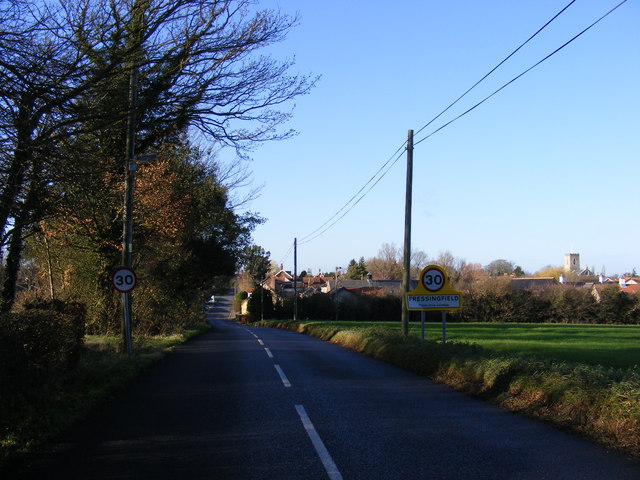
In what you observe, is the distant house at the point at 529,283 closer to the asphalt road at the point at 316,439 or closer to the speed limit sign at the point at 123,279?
the speed limit sign at the point at 123,279

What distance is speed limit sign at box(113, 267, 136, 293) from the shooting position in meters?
15.6

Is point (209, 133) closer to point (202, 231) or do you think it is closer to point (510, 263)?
point (202, 231)

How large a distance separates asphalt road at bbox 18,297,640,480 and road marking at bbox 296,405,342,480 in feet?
0.04

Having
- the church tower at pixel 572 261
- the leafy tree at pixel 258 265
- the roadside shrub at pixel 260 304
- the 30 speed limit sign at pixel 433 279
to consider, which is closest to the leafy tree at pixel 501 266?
the church tower at pixel 572 261

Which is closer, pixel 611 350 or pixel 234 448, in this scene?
pixel 234 448

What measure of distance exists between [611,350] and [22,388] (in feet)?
69.3

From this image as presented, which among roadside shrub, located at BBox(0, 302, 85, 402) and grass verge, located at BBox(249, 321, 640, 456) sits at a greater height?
roadside shrub, located at BBox(0, 302, 85, 402)

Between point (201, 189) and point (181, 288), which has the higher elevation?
point (201, 189)

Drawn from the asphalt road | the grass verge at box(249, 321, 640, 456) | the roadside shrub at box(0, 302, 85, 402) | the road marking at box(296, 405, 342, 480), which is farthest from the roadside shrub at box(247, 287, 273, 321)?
the road marking at box(296, 405, 342, 480)

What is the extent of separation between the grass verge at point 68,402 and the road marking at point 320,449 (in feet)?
10.5

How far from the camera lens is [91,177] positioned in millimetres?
8742

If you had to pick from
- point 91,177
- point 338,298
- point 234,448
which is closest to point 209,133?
point 91,177

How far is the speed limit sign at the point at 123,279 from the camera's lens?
1558 cm

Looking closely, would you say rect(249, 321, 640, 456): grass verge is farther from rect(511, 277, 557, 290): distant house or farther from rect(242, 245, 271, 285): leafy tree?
rect(242, 245, 271, 285): leafy tree
